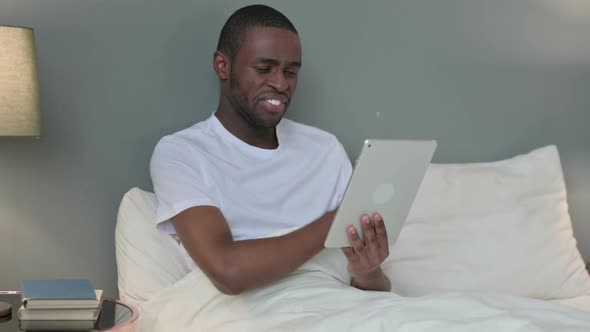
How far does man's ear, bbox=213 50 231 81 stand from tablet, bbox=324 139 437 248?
1.79 ft

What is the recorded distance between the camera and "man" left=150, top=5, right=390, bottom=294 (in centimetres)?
177

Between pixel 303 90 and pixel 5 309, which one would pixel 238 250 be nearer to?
pixel 5 309

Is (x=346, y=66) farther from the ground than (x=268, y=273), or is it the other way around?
(x=346, y=66)

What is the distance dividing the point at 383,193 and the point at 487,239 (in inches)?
25.1

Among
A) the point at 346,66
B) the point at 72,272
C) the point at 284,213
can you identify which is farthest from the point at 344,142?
the point at 72,272

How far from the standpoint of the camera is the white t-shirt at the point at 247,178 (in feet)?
6.19

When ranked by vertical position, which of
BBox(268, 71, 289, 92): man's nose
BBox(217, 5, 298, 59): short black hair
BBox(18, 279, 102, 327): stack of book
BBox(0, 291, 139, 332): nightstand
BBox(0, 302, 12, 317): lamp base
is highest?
BBox(217, 5, 298, 59): short black hair

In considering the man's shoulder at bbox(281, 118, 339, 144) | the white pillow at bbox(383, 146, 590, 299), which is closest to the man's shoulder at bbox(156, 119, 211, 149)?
the man's shoulder at bbox(281, 118, 339, 144)

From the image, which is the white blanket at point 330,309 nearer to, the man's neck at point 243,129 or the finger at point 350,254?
the finger at point 350,254

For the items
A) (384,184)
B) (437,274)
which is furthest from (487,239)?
(384,184)

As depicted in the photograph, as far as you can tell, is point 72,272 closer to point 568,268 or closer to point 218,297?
point 218,297

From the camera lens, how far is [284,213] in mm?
1994

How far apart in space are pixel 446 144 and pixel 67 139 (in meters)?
1.08

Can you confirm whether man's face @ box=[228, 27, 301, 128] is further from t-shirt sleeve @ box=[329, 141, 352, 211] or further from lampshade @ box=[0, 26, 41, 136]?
lampshade @ box=[0, 26, 41, 136]
